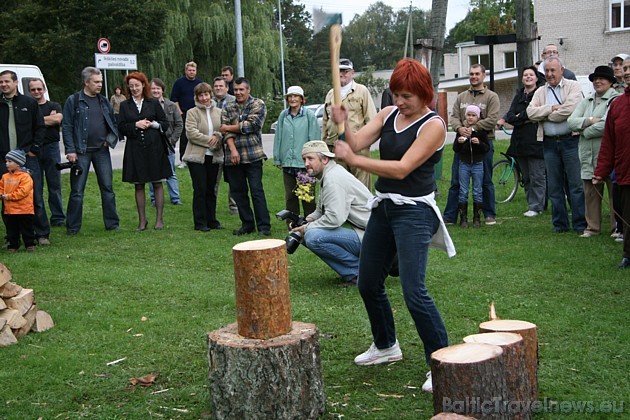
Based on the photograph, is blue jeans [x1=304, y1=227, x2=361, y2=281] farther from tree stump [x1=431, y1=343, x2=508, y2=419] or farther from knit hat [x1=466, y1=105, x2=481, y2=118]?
knit hat [x1=466, y1=105, x2=481, y2=118]

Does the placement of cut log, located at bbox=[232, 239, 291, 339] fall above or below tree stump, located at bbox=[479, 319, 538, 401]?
above

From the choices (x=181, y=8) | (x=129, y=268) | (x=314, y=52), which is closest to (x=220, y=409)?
(x=129, y=268)

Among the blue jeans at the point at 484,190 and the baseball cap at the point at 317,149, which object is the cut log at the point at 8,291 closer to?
the baseball cap at the point at 317,149

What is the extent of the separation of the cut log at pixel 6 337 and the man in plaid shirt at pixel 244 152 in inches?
204

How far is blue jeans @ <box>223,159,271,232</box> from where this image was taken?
1099cm

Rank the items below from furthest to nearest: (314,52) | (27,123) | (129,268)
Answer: (314,52), (27,123), (129,268)

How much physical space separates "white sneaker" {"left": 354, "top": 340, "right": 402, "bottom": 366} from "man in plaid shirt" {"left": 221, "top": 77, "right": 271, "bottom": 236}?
223 inches

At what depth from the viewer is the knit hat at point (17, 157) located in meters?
9.69

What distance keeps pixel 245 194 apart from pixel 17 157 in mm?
3085

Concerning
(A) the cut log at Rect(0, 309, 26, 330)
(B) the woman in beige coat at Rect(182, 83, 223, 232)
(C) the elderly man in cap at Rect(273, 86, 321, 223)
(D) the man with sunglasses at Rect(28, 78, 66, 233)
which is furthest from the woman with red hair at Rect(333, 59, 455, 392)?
(D) the man with sunglasses at Rect(28, 78, 66, 233)

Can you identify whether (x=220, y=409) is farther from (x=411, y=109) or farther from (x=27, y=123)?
(x=27, y=123)

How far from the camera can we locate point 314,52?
85.4 meters

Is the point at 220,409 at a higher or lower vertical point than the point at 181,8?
lower

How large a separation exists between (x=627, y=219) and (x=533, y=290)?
4.39ft
